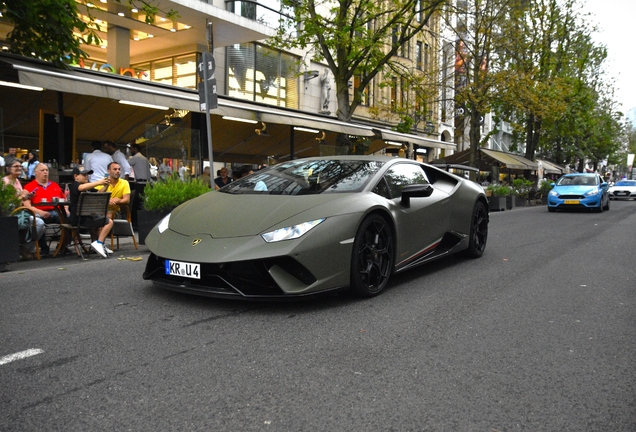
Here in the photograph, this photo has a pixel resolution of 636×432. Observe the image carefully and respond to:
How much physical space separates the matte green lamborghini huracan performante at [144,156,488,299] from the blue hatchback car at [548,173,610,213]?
1611 centimetres

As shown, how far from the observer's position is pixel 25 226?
734cm

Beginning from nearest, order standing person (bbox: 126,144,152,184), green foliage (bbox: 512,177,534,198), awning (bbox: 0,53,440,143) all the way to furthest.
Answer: awning (bbox: 0,53,440,143) → standing person (bbox: 126,144,152,184) → green foliage (bbox: 512,177,534,198)

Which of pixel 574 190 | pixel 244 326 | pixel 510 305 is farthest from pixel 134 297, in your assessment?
pixel 574 190

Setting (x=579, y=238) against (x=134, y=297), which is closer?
(x=134, y=297)

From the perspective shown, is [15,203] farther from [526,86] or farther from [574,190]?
[526,86]

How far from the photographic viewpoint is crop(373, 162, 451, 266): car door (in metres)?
5.25

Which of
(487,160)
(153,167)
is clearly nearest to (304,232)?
(153,167)

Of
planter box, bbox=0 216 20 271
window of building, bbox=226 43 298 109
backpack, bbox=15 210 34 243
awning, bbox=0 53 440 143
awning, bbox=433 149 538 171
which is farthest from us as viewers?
awning, bbox=433 149 538 171

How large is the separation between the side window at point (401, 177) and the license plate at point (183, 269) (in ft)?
5.96

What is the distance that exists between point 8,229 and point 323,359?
4.63 metres

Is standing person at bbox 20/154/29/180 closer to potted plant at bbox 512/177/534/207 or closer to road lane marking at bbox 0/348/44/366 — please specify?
road lane marking at bbox 0/348/44/366

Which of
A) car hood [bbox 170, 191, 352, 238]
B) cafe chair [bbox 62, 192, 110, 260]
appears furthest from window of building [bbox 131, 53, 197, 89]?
car hood [bbox 170, 191, 352, 238]

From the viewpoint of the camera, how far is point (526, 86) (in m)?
23.7

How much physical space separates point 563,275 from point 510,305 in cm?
190
